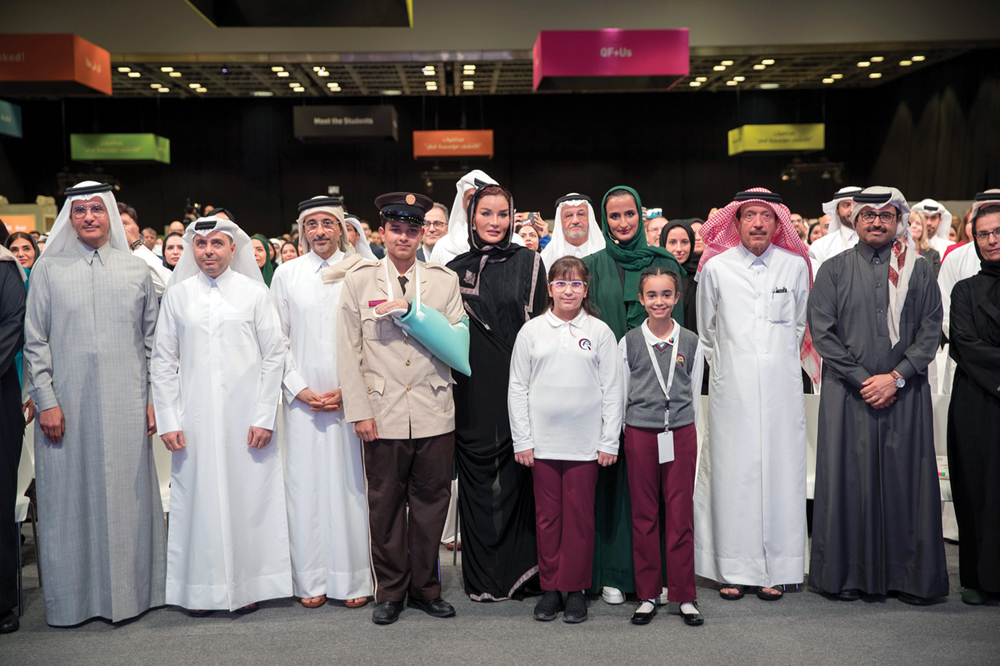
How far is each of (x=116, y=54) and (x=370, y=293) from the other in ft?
34.7

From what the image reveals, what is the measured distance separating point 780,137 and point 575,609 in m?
13.6

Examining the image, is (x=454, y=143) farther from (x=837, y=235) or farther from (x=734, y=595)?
(x=734, y=595)

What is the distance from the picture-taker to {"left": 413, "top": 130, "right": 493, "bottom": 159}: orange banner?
49.8 feet

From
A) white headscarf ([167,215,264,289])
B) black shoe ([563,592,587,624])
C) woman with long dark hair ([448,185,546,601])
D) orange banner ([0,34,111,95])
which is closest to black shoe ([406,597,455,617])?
woman with long dark hair ([448,185,546,601])

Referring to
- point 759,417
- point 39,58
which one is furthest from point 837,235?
point 39,58

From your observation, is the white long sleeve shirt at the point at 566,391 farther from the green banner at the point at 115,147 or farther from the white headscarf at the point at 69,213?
the green banner at the point at 115,147

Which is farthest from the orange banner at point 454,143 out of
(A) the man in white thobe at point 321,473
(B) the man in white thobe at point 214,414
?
(B) the man in white thobe at point 214,414

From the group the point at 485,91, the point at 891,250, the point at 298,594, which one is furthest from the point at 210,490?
the point at 485,91

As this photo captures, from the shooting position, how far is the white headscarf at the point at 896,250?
361cm

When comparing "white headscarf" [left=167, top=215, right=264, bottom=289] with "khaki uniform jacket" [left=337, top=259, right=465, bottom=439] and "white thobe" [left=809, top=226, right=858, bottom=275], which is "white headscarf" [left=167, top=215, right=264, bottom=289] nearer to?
"khaki uniform jacket" [left=337, top=259, right=465, bottom=439]

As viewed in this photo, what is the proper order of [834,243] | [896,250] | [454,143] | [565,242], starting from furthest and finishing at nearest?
[454,143] < [834,243] < [565,242] < [896,250]

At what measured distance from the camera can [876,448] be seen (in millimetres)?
3625

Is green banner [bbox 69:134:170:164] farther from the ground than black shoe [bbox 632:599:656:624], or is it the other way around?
green banner [bbox 69:134:170:164]

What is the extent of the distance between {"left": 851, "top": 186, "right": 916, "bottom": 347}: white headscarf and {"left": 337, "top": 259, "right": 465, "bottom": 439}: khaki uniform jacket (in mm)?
1958
